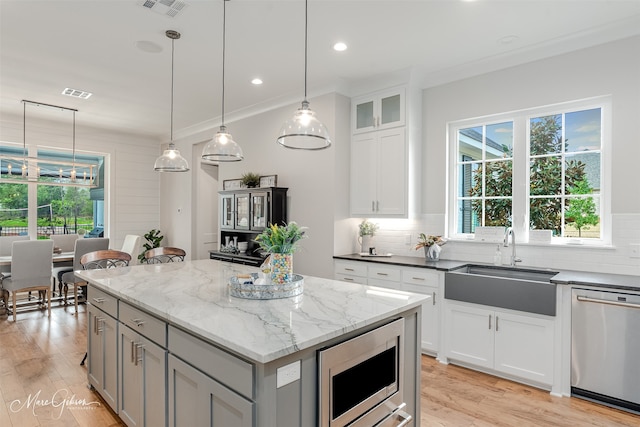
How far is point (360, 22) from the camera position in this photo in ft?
9.98

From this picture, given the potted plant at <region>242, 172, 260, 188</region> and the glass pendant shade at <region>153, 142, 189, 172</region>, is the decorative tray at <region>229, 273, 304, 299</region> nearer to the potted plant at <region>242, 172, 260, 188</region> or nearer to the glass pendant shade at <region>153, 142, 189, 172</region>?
the glass pendant shade at <region>153, 142, 189, 172</region>

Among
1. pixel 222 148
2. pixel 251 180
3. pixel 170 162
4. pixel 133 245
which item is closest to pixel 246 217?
pixel 251 180

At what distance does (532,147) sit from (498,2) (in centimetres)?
155

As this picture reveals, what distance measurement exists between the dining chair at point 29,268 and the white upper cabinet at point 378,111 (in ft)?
14.2

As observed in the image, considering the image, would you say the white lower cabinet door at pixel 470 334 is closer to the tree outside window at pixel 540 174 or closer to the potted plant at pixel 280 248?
the tree outside window at pixel 540 174

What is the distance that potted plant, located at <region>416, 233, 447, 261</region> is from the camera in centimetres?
390

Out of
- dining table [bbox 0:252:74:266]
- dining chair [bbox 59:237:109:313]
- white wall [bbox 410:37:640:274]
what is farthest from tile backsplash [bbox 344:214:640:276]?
dining table [bbox 0:252:74:266]

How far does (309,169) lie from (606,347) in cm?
333

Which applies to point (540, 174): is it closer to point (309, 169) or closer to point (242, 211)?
point (309, 169)

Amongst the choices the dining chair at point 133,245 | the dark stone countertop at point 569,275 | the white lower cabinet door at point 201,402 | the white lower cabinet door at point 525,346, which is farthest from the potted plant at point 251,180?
the white lower cabinet door at point 201,402

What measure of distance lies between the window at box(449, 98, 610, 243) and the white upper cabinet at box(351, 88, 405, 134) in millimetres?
647

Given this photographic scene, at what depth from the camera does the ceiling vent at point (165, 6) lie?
2.77 metres

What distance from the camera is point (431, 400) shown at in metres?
2.81

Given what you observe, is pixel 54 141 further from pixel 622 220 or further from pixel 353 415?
pixel 622 220
